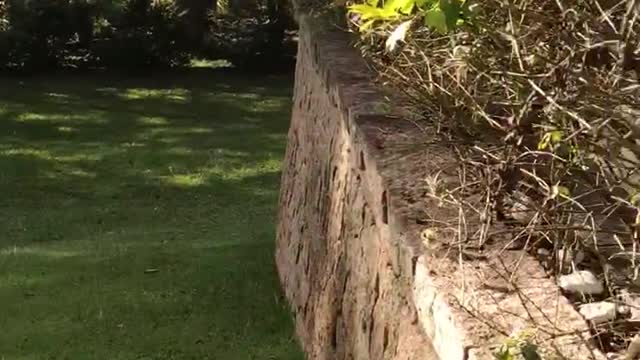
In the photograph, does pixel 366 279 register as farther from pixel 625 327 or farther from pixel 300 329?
pixel 300 329

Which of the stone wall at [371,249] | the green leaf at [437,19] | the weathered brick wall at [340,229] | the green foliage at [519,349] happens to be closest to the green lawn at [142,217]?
the weathered brick wall at [340,229]

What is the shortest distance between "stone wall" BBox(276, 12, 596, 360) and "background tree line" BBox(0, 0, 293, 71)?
42.0 ft

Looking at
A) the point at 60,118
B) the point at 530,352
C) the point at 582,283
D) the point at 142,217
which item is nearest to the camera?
the point at 530,352

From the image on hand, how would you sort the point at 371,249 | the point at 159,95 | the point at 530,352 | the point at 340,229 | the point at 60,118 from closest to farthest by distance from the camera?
the point at 530,352 → the point at 371,249 → the point at 340,229 → the point at 60,118 → the point at 159,95

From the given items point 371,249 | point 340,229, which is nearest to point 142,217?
point 340,229

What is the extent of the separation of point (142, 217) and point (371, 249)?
25.9ft

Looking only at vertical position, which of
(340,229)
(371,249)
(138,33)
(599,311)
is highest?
(599,311)

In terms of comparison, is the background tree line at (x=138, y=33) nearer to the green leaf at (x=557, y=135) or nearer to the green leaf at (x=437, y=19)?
the green leaf at (x=557, y=135)

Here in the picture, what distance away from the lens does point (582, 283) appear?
2811 millimetres

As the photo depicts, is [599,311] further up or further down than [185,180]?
further up

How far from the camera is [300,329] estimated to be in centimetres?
584

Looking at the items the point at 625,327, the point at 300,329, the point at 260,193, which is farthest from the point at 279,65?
the point at 625,327

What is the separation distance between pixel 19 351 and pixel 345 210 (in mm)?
2547

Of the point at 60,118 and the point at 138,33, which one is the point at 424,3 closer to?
the point at 60,118
